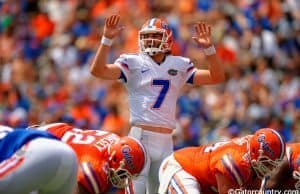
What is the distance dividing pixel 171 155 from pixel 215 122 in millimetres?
5796

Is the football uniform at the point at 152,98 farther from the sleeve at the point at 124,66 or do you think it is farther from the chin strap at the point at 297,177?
the chin strap at the point at 297,177

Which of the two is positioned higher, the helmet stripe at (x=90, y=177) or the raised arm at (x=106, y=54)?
the raised arm at (x=106, y=54)

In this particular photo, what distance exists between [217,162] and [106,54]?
1.57 metres

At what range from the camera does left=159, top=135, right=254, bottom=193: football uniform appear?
7.11 metres

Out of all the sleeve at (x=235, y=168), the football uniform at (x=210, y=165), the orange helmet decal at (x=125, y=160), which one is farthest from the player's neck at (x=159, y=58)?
the sleeve at (x=235, y=168)

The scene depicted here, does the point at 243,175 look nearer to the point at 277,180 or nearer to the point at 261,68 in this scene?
the point at 277,180

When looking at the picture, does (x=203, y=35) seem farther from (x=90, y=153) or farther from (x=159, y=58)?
(x=90, y=153)

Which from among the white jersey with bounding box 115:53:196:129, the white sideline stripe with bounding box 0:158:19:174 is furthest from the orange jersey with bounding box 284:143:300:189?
the white sideline stripe with bounding box 0:158:19:174

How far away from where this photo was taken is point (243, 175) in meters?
7.12

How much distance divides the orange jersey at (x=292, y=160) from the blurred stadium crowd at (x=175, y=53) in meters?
4.80

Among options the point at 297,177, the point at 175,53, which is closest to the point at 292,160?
the point at 297,177

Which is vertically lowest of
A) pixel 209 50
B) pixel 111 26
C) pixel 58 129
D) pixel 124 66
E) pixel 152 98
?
pixel 58 129

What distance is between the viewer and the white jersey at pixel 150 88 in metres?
8.27

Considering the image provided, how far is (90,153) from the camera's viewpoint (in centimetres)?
746
